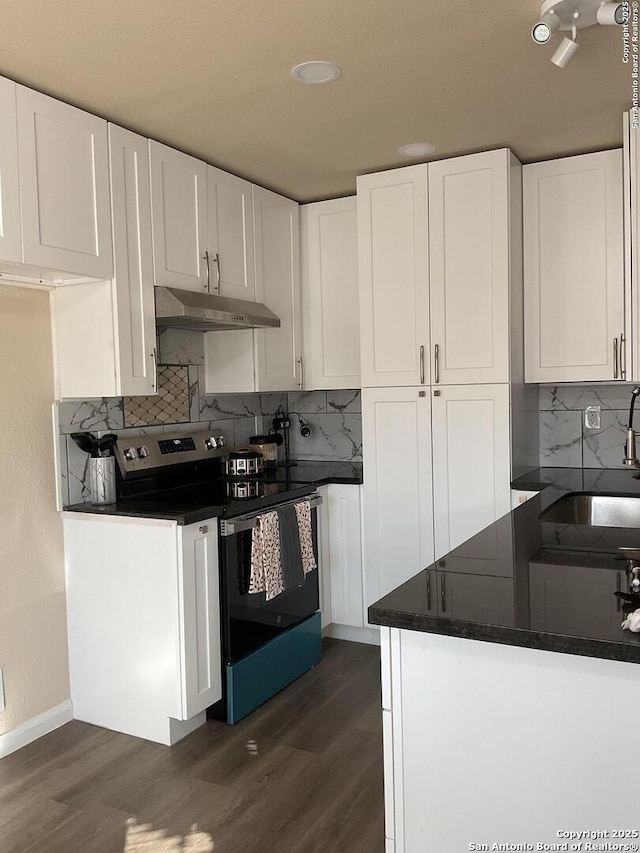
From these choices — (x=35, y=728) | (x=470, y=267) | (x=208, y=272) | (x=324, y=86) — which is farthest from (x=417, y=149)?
(x=35, y=728)

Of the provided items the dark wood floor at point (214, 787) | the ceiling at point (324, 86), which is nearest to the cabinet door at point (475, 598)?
the dark wood floor at point (214, 787)

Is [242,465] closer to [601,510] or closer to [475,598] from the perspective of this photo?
[601,510]

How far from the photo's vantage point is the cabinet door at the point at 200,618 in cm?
263

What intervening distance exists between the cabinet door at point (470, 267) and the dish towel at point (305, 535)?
847 millimetres

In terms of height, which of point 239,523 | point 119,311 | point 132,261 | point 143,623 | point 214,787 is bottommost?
point 214,787

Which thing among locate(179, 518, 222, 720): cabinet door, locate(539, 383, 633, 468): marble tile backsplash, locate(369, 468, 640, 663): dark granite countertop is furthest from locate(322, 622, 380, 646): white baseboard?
locate(369, 468, 640, 663): dark granite countertop

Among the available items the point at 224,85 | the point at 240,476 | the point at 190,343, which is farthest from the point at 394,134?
the point at 240,476

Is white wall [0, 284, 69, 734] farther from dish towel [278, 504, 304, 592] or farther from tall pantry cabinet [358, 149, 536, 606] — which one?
tall pantry cabinet [358, 149, 536, 606]

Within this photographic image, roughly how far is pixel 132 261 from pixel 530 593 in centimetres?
198

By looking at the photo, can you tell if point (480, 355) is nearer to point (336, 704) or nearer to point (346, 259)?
point (346, 259)

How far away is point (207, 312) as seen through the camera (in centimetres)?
296

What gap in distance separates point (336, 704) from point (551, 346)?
73.6 inches

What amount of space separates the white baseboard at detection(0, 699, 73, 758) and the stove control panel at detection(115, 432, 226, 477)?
0.99m

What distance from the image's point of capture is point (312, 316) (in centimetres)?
393
